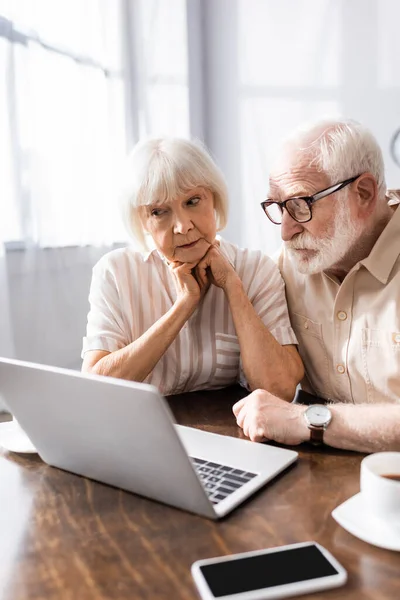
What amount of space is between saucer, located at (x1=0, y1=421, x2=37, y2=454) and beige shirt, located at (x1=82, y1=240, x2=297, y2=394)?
0.42m

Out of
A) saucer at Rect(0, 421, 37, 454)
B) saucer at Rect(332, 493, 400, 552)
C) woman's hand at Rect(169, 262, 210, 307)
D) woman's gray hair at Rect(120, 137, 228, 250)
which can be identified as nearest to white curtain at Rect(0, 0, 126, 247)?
woman's gray hair at Rect(120, 137, 228, 250)

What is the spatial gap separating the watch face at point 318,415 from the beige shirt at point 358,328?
0.37 m

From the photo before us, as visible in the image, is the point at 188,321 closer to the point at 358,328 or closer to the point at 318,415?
the point at 358,328

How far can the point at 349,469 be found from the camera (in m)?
0.94

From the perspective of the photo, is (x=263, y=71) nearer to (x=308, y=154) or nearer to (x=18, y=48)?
(x=18, y=48)

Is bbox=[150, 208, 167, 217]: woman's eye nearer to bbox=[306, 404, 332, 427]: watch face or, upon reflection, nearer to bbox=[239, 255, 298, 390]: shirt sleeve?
bbox=[239, 255, 298, 390]: shirt sleeve

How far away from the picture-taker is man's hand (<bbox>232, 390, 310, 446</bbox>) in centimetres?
104

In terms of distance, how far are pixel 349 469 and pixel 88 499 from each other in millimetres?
405

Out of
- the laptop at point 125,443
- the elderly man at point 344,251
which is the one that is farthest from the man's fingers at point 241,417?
the elderly man at point 344,251

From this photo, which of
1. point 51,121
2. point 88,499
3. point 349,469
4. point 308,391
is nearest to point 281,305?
point 308,391

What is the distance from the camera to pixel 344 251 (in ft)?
4.75

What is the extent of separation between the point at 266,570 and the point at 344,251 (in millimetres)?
951

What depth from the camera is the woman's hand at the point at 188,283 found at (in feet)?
5.06

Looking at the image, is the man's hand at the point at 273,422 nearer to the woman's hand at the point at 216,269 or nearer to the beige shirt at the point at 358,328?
the beige shirt at the point at 358,328
